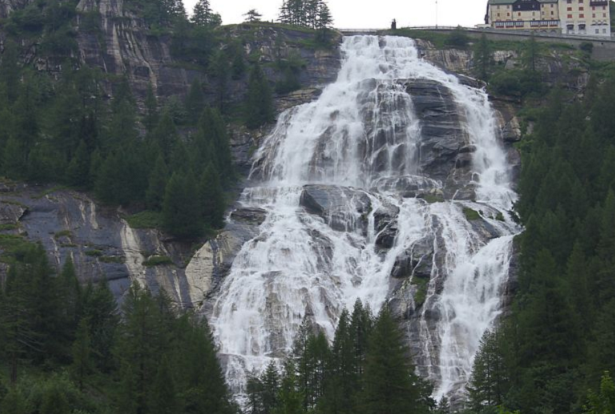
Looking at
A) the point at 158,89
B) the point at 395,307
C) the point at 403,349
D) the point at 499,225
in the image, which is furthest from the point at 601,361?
the point at 158,89

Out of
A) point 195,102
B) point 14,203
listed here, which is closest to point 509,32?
point 195,102

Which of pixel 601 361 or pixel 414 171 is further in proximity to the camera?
pixel 414 171

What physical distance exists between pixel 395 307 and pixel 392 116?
36281 mm

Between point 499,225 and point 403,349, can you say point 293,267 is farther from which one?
point 403,349

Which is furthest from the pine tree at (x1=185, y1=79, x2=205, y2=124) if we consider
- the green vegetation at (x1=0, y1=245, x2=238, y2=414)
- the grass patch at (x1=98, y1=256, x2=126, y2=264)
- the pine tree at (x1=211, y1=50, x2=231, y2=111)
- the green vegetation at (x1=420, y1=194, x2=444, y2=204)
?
the green vegetation at (x1=0, y1=245, x2=238, y2=414)

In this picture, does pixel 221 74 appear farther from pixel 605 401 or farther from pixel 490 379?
pixel 605 401

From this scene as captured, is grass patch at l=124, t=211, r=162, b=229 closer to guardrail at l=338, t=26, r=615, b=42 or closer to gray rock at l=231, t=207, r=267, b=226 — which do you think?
gray rock at l=231, t=207, r=267, b=226

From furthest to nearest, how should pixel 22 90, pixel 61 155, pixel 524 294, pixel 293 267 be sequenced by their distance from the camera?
pixel 22 90, pixel 61 155, pixel 293 267, pixel 524 294

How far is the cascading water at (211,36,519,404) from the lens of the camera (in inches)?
3041

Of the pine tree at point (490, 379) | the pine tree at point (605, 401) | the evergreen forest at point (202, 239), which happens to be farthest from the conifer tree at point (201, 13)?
the pine tree at point (605, 401)

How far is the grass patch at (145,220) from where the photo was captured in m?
88.8

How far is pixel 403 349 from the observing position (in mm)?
56562

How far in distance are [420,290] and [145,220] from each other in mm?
26274

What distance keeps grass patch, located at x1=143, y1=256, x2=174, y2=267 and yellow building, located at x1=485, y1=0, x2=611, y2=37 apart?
83264mm
